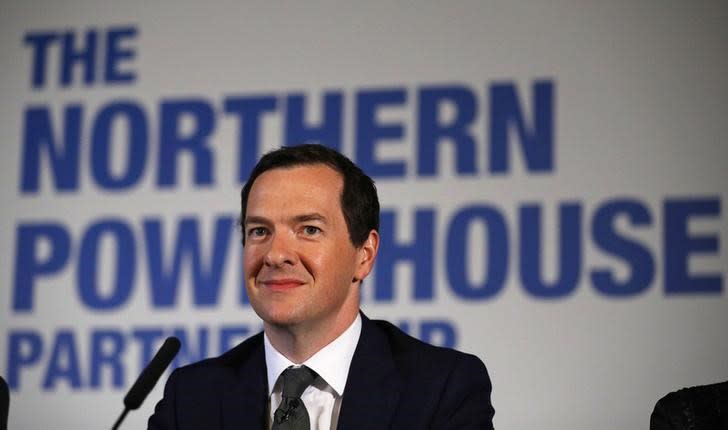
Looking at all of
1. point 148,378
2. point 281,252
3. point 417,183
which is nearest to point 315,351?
point 281,252

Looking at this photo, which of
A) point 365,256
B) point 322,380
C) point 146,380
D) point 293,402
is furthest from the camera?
point 365,256

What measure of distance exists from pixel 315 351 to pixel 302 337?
0.17ft

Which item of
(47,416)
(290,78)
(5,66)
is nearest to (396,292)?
(290,78)

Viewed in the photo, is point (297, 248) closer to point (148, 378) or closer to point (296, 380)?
point (296, 380)

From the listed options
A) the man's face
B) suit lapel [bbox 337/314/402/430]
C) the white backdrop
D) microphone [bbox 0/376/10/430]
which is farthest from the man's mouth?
the white backdrop

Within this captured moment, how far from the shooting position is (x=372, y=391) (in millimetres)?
2596

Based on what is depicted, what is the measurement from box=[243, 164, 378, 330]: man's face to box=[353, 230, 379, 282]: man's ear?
54mm

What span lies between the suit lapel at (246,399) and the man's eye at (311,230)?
337 millimetres

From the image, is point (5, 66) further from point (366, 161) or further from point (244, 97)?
point (366, 161)

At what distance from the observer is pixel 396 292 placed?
4.25 meters

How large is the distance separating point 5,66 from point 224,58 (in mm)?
934

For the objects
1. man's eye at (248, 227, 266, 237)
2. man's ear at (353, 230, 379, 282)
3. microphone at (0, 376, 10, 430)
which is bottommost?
microphone at (0, 376, 10, 430)

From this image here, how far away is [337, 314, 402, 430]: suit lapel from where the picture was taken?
100 inches

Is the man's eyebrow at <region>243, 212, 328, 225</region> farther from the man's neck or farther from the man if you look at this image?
the man's neck
